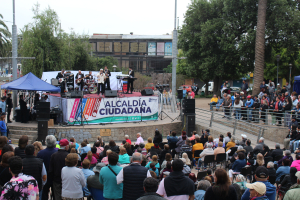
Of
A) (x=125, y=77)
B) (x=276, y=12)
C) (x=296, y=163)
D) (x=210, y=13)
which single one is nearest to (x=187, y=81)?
(x=210, y=13)

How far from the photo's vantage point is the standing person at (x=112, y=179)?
15.5 feet

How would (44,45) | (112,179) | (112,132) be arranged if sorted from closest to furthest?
(112,179), (112,132), (44,45)

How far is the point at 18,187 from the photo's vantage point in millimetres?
3898

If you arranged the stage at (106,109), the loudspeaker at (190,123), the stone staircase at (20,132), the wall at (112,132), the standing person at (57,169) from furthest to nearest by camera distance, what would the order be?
the loudspeaker at (190,123)
the stage at (106,109)
the wall at (112,132)
the stone staircase at (20,132)
the standing person at (57,169)

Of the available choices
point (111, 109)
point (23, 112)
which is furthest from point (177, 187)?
point (23, 112)

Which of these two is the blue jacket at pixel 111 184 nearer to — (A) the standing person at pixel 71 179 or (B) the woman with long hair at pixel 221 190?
(A) the standing person at pixel 71 179

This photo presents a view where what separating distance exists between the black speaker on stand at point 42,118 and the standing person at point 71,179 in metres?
10.0

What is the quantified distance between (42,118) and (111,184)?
1060cm

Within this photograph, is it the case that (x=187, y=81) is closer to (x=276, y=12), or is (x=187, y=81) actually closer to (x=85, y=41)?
(x=85, y=41)

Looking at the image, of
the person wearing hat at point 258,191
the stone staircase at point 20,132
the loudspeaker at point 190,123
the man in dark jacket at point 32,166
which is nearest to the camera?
the person wearing hat at point 258,191

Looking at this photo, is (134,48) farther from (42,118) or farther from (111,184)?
(111,184)

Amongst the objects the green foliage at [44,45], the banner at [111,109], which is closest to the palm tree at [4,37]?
the green foliage at [44,45]

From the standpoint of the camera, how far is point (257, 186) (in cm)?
435

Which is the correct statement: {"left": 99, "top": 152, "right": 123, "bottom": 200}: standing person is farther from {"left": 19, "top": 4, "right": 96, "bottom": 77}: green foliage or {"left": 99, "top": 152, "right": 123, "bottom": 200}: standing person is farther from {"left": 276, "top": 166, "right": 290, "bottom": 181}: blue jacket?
{"left": 19, "top": 4, "right": 96, "bottom": 77}: green foliage
